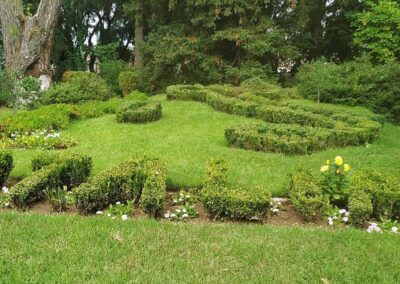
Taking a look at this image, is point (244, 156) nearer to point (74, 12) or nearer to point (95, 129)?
point (95, 129)

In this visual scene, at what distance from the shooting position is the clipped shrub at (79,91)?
11.6 m

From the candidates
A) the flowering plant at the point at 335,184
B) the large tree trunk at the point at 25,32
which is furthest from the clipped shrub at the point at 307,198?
the large tree trunk at the point at 25,32

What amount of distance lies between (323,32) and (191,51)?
22.0 feet

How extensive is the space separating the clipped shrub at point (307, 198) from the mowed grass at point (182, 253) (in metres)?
0.43

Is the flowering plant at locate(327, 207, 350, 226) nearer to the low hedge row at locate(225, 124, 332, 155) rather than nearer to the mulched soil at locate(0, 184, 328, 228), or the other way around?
the mulched soil at locate(0, 184, 328, 228)

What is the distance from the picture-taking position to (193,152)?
6504mm

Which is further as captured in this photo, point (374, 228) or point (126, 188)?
point (126, 188)

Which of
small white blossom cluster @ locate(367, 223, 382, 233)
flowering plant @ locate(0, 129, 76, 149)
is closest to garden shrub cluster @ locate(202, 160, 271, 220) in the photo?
small white blossom cluster @ locate(367, 223, 382, 233)

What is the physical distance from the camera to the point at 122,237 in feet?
11.3

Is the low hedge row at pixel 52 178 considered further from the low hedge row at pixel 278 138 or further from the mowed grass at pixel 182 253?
the low hedge row at pixel 278 138

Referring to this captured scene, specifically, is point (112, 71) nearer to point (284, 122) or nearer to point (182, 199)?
point (284, 122)

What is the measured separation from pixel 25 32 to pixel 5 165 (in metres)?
10.7

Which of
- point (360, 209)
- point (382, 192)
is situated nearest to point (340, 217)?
point (360, 209)

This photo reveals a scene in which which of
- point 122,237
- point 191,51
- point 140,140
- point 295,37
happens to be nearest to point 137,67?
point 191,51
